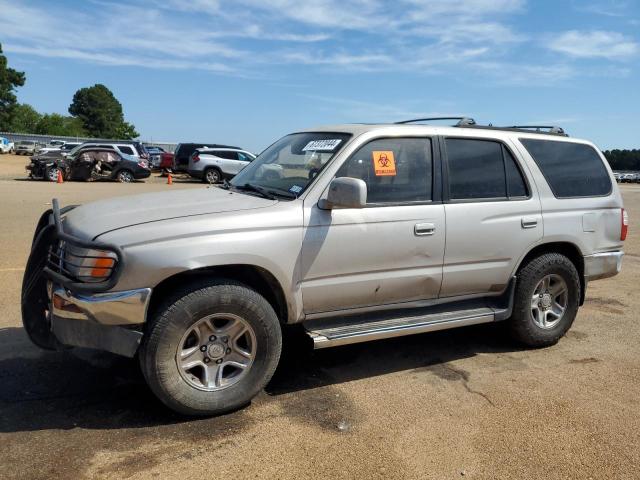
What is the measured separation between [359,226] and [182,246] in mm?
1250

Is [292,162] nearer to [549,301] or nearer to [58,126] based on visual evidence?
[549,301]

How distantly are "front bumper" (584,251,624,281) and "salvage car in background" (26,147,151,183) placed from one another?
76.0 feet

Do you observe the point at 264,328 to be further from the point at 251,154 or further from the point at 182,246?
the point at 251,154

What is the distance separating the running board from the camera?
395 cm

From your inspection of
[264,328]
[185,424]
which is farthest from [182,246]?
[185,424]

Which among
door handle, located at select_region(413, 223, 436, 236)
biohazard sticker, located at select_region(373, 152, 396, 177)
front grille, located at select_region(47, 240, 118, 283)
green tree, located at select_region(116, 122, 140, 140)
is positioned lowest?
front grille, located at select_region(47, 240, 118, 283)

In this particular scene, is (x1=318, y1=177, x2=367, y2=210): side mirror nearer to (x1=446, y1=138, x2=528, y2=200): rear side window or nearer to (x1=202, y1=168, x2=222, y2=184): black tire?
(x1=446, y1=138, x2=528, y2=200): rear side window

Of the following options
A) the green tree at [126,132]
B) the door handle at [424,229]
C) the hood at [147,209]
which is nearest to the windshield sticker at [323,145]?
the hood at [147,209]

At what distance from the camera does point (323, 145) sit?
4379mm

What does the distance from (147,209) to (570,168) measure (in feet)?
12.3

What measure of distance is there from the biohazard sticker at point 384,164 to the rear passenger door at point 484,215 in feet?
1.58

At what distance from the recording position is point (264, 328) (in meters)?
3.72

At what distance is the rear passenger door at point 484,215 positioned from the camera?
14.7ft

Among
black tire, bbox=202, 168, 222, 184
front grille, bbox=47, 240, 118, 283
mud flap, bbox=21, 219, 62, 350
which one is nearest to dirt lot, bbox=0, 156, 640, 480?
mud flap, bbox=21, 219, 62, 350
